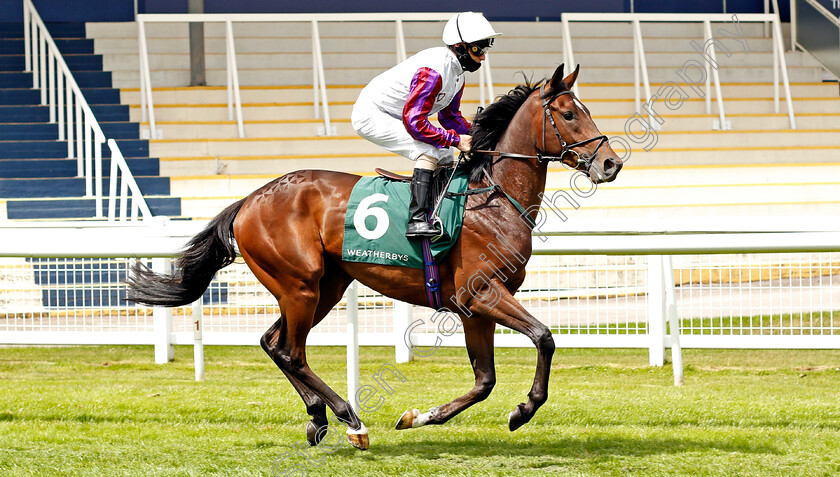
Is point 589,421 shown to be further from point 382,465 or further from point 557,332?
point 557,332

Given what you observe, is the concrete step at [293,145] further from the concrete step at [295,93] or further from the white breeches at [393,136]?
the white breeches at [393,136]

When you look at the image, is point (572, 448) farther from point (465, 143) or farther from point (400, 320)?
point (400, 320)

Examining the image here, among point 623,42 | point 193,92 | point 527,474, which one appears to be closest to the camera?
point 527,474

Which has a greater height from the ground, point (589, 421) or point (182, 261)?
point (182, 261)

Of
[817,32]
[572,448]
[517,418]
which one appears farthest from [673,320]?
[817,32]

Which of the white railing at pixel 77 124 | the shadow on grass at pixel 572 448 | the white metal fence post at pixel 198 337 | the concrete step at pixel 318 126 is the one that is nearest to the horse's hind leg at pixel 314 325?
the shadow on grass at pixel 572 448

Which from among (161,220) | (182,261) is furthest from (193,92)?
(182,261)

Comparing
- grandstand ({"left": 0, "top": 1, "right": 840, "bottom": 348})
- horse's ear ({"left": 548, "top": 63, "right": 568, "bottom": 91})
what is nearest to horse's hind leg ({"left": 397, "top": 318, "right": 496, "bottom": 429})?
horse's ear ({"left": 548, "top": 63, "right": 568, "bottom": 91})

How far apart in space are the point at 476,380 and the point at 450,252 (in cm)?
54

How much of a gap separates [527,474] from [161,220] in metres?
4.33

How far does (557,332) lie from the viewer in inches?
251

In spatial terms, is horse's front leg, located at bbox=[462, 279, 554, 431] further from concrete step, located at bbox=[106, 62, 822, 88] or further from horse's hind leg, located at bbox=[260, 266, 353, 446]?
concrete step, located at bbox=[106, 62, 822, 88]

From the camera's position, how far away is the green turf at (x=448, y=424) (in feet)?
12.3

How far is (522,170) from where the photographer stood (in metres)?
4.04
